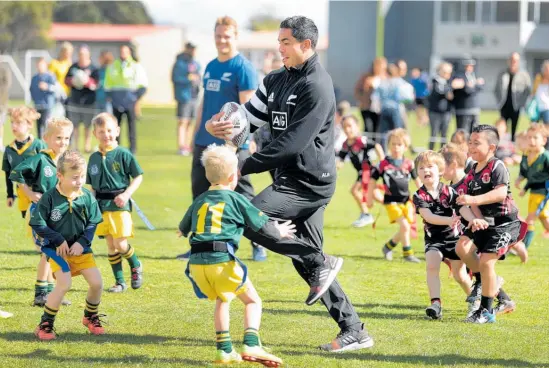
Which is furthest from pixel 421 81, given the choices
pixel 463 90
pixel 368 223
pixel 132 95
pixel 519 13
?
pixel 519 13

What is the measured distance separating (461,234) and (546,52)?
56.5m

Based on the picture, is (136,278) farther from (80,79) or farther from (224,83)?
(80,79)

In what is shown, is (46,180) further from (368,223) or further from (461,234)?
(368,223)

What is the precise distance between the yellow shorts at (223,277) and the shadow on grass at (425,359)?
2.50ft

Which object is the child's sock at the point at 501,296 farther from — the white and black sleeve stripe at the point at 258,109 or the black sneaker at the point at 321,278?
the white and black sleeve stripe at the point at 258,109

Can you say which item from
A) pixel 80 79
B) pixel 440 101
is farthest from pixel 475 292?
pixel 80 79

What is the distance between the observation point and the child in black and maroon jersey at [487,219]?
7250 millimetres

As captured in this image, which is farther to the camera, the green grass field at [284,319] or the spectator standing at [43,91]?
the spectator standing at [43,91]

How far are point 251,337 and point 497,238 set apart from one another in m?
2.43

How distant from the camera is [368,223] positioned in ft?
43.2

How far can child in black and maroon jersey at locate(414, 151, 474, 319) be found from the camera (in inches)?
300

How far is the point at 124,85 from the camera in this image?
20.7 m

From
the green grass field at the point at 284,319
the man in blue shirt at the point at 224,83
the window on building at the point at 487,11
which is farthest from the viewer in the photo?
the window on building at the point at 487,11

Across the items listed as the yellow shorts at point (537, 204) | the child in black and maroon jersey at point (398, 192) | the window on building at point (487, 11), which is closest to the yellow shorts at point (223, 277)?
the child in black and maroon jersey at point (398, 192)
